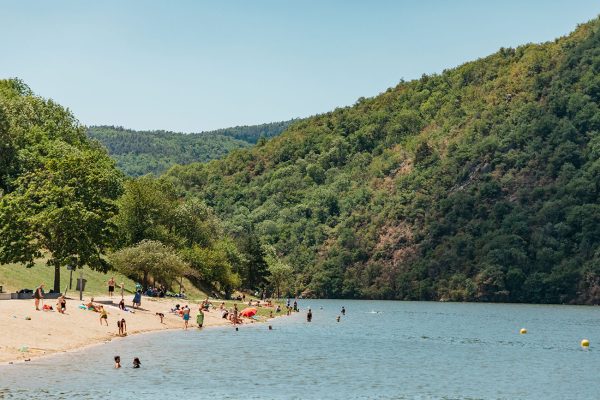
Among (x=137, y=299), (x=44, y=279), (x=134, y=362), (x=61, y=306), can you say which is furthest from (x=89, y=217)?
(x=134, y=362)

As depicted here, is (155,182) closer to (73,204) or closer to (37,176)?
(37,176)

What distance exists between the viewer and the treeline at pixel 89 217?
99.9m

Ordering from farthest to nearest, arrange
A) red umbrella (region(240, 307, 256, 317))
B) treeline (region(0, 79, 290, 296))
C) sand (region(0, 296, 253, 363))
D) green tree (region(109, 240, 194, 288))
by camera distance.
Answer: green tree (region(109, 240, 194, 288)) → red umbrella (region(240, 307, 256, 317)) → treeline (region(0, 79, 290, 296)) → sand (region(0, 296, 253, 363))

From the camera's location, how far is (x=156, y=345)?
81812 millimetres

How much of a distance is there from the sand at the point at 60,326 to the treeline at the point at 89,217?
25.8ft

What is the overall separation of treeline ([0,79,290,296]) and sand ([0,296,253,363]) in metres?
7.85

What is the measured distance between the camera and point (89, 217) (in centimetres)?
9931

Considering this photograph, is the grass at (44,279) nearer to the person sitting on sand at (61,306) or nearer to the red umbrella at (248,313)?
the red umbrella at (248,313)

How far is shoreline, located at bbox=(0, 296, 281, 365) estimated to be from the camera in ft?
224

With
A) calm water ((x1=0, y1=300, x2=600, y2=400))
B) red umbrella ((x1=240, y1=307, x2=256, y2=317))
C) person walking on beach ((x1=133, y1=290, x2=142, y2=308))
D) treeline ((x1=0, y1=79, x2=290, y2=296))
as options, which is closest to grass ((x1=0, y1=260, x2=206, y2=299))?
treeline ((x1=0, y1=79, x2=290, y2=296))

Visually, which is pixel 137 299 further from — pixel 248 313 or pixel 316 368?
pixel 316 368

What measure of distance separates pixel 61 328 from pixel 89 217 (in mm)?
22021

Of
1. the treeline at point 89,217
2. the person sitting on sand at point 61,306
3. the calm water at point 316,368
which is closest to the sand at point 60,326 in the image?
the person sitting on sand at point 61,306

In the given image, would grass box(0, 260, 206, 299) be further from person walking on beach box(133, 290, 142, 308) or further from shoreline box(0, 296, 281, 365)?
shoreline box(0, 296, 281, 365)
